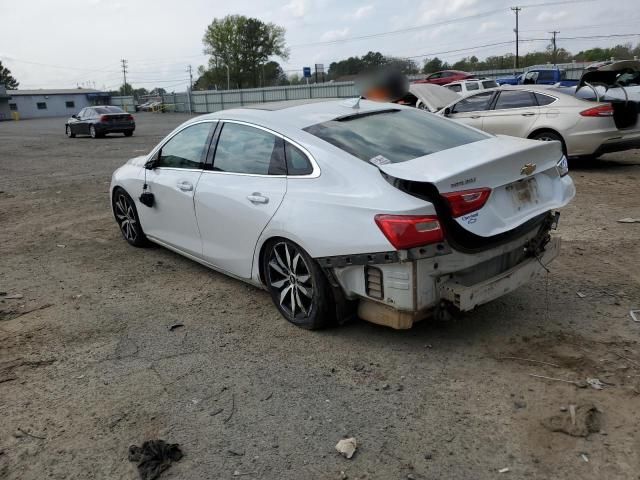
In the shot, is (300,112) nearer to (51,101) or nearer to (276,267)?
(276,267)

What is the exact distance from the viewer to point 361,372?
347 cm

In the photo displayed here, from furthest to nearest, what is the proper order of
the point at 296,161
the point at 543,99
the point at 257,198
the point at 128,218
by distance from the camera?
the point at 543,99 → the point at 128,218 → the point at 257,198 → the point at 296,161

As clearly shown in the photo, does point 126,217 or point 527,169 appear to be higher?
point 527,169

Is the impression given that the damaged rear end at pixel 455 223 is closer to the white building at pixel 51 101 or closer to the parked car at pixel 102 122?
the parked car at pixel 102 122

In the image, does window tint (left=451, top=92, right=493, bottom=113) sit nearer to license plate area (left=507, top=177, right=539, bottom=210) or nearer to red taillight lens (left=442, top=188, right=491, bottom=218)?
license plate area (left=507, top=177, right=539, bottom=210)

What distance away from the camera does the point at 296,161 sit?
13.0 ft

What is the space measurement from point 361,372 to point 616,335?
176 centimetres

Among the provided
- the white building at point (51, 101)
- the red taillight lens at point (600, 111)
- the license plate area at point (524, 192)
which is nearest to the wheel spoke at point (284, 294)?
the license plate area at point (524, 192)

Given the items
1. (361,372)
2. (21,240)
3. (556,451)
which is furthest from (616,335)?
(21,240)

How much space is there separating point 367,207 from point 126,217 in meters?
3.79

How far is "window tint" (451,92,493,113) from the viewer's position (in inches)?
428

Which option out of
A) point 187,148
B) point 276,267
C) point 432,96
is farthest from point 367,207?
point 432,96

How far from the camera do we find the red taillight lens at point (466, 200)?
10.7 ft

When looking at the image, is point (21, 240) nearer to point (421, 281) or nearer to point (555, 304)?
point (421, 281)
